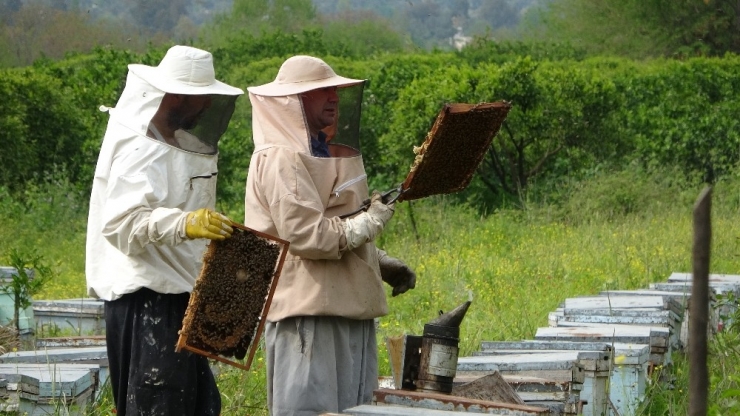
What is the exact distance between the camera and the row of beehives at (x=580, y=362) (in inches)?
116

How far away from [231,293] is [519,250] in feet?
20.3

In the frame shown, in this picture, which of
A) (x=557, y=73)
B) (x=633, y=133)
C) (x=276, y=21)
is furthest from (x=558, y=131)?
(x=276, y=21)

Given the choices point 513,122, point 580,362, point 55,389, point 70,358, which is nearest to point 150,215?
point 55,389

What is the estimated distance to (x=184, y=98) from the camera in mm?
3826

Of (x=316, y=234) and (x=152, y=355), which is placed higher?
(x=316, y=234)

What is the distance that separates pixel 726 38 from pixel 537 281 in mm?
16698

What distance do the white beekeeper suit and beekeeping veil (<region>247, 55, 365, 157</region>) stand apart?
0.14 metres

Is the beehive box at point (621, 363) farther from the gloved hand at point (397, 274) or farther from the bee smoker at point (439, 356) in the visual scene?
the bee smoker at point (439, 356)

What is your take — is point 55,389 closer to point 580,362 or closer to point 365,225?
point 365,225

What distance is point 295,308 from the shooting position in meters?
3.73

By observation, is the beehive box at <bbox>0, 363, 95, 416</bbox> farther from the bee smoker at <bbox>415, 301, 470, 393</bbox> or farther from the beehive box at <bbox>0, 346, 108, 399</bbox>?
the bee smoker at <bbox>415, 301, 470, 393</bbox>

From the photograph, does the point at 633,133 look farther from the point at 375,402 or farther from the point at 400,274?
the point at 375,402

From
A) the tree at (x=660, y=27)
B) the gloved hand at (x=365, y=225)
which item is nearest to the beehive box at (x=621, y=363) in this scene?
the gloved hand at (x=365, y=225)

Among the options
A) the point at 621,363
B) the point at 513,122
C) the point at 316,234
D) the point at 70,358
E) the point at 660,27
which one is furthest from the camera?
the point at 660,27
